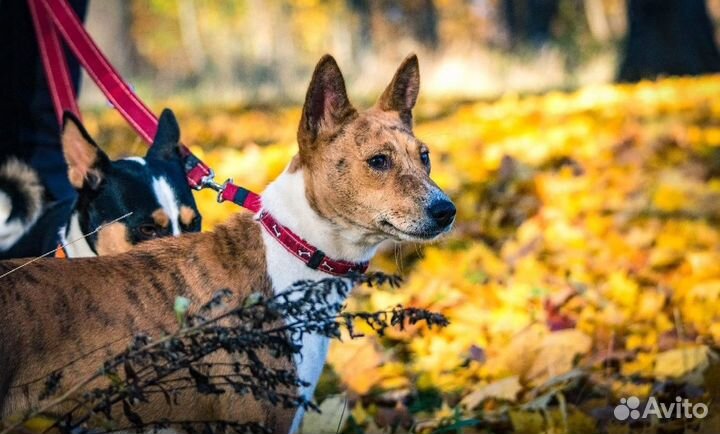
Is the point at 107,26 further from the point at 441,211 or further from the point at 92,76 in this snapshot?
Result: the point at 441,211

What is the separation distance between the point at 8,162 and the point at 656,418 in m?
3.03

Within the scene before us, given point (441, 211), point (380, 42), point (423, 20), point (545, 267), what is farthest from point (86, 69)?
point (423, 20)

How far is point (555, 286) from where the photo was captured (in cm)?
516

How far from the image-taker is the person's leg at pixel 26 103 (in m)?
4.79

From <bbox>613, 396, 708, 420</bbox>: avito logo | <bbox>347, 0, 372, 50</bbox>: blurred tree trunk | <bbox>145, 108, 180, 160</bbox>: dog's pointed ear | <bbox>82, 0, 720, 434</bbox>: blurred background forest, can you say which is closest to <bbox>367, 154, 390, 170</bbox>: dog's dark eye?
<bbox>82, 0, 720, 434</bbox>: blurred background forest

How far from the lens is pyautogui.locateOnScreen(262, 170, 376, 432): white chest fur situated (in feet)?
10.4

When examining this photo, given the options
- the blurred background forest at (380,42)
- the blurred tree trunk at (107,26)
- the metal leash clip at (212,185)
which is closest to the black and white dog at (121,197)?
the metal leash clip at (212,185)

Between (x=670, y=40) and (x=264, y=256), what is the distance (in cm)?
1367

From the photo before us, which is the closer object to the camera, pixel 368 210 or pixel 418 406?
pixel 368 210

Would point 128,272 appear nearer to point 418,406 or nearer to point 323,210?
point 323,210

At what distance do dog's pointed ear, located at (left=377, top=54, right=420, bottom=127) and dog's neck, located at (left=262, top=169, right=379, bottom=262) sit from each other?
25.1 inches

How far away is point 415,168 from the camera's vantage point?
3.55 m

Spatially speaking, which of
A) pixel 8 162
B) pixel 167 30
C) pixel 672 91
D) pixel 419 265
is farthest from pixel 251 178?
pixel 167 30

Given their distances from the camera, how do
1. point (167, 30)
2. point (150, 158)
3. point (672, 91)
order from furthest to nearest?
point (167, 30) < point (672, 91) < point (150, 158)
